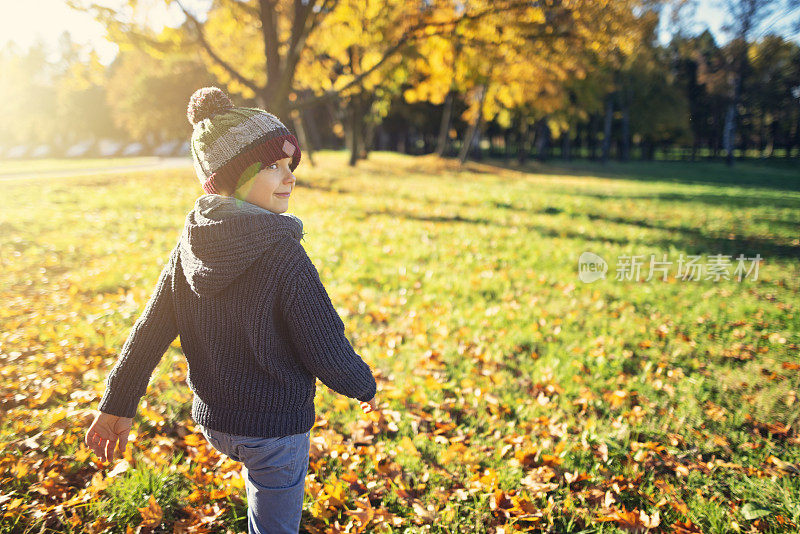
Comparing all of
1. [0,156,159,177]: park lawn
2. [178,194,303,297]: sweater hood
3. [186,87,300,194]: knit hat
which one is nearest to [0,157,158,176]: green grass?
[0,156,159,177]: park lawn

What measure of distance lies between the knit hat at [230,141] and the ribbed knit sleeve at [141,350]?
16.3 inches

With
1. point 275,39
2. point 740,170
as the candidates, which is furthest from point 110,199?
point 740,170

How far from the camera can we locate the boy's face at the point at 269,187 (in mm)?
1515

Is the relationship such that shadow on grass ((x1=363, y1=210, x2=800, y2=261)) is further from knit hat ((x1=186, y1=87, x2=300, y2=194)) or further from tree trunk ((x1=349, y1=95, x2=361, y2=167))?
tree trunk ((x1=349, y1=95, x2=361, y2=167))

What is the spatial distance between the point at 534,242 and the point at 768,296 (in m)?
3.50

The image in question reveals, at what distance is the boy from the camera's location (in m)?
1.44

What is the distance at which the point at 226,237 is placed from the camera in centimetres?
139

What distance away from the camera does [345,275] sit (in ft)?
19.8

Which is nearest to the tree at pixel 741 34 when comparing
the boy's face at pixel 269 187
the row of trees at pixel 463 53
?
the row of trees at pixel 463 53

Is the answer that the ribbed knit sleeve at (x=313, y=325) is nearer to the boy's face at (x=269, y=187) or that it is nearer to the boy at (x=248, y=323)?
the boy at (x=248, y=323)

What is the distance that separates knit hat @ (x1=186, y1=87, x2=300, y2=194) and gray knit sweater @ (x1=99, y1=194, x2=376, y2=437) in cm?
9

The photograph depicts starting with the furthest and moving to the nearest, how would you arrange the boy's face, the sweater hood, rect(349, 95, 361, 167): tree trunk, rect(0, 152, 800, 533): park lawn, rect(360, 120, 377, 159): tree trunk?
rect(360, 120, 377, 159): tree trunk < rect(349, 95, 361, 167): tree trunk < rect(0, 152, 800, 533): park lawn < the boy's face < the sweater hood

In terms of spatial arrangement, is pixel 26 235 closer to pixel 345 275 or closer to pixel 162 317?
pixel 345 275

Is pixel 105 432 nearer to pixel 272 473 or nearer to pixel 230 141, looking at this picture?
pixel 272 473
